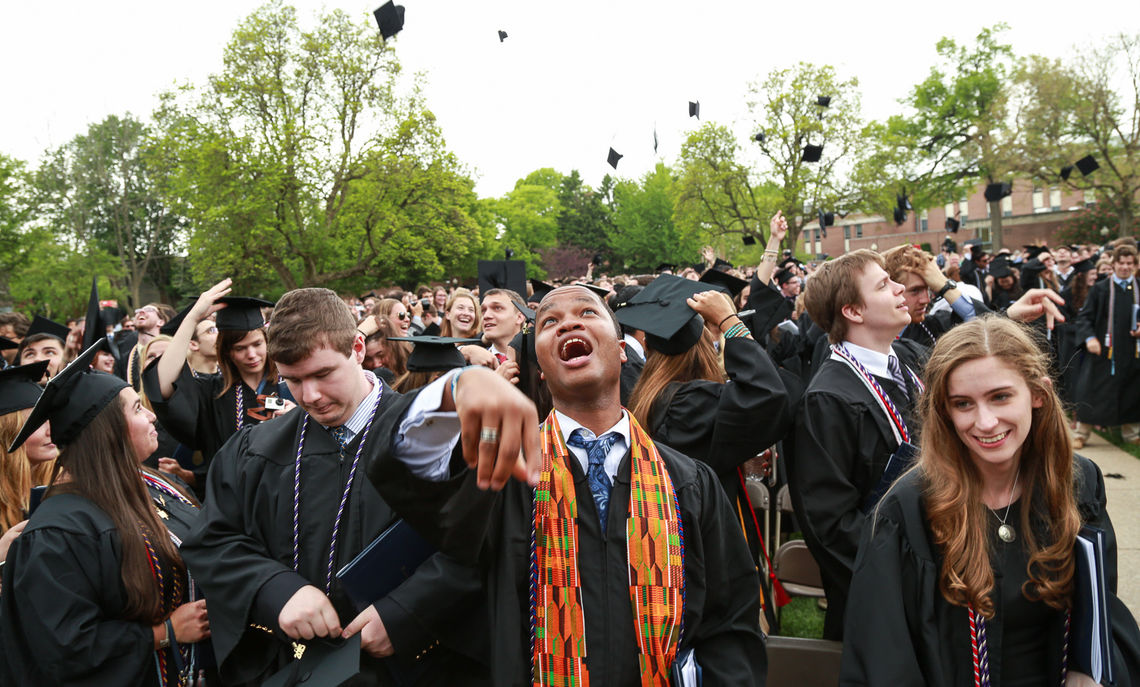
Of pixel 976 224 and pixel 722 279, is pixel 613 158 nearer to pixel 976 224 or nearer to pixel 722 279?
pixel 722 279

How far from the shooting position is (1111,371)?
8.91 metres

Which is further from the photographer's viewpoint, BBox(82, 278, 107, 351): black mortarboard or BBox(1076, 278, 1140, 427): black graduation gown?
BBox(1076, 278, 1140, 427): black graduation gown

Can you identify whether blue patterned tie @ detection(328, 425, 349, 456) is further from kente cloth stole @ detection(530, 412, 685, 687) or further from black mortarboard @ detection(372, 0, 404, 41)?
black mortarboard @ detection(372, 0, 404, 41)

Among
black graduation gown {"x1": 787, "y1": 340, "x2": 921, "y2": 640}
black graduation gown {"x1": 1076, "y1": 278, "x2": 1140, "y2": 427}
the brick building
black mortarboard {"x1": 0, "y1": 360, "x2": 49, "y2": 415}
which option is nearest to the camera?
black graduation gown {"x1": 787, "y1": 340, "x2": 921, "y2": 640}

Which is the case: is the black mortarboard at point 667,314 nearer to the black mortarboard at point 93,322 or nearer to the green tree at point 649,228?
the black mortarboard at point 93,322

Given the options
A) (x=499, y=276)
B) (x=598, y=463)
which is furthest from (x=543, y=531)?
(x=499, y=276)

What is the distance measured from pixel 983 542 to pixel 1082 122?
38716 mm

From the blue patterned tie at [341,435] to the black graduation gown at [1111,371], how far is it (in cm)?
912

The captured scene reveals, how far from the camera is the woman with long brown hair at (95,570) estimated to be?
8.09 feet

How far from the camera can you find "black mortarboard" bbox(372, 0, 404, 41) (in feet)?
19.2

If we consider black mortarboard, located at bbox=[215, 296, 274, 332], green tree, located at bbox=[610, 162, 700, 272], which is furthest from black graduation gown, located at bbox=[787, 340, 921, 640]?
green tree, located at bbox=[610, 162, 700, 272]

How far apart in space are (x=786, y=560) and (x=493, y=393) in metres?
2.79

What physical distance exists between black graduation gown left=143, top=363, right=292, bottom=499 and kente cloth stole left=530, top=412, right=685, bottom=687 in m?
2.58

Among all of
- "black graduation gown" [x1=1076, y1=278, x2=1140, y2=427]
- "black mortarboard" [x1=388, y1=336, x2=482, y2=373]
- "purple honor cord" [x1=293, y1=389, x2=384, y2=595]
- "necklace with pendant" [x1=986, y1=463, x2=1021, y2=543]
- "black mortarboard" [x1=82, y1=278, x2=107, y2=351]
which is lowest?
"black graduation gown" [x1=1076, y1=278, x2=1140, y2=427]
